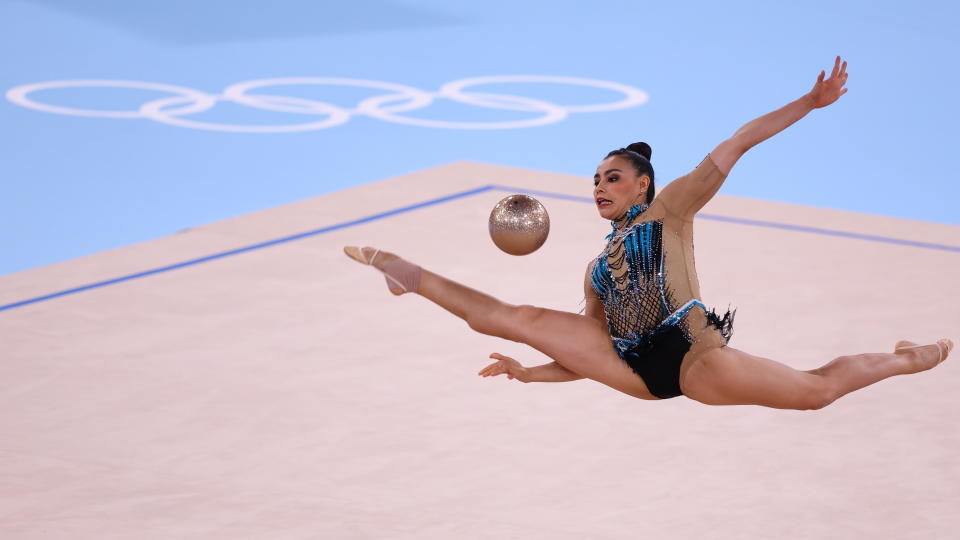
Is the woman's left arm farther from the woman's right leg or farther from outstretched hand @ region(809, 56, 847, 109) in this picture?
the woman's right leg

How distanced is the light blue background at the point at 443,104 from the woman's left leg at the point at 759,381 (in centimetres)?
683

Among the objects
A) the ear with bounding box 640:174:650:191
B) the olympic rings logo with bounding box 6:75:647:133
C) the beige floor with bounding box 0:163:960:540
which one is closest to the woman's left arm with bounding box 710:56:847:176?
the ear with bounding box 640:174:650:191

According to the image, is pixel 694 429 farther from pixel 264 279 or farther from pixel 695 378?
pixel 264 279

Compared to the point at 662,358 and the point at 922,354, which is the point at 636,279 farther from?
the point at 922,354

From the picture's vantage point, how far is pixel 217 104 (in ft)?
47.6

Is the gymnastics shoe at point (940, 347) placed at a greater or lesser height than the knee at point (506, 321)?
lesser

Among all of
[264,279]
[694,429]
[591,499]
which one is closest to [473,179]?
[264,279]

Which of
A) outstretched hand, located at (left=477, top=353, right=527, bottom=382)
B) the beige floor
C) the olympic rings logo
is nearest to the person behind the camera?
outstretched hand, located at (left=477, top=353, right=527, bottom=382)

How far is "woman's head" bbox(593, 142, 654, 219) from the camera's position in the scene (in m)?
5.52

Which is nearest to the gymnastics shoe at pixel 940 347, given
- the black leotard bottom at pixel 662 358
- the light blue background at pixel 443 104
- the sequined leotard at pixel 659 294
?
the sequined leotard at pixel 659 294

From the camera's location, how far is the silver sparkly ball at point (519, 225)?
5.35 meters

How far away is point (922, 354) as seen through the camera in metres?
6.03

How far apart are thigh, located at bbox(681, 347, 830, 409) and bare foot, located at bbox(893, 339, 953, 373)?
0.68 m

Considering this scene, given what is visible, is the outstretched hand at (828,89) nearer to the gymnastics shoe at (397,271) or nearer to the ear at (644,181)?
the ear at (644,181)
